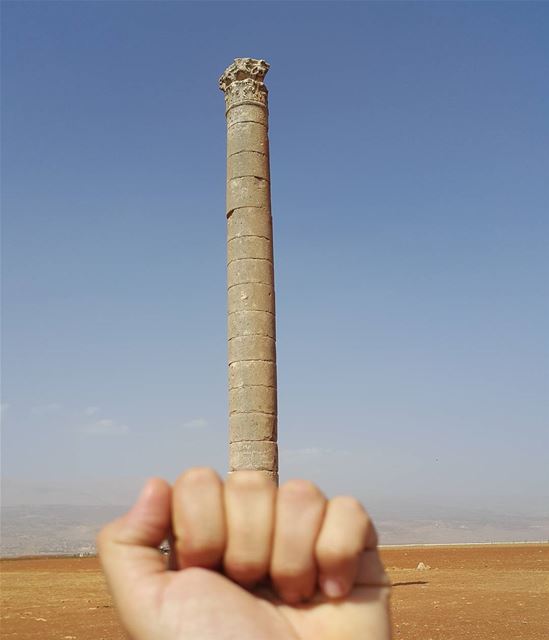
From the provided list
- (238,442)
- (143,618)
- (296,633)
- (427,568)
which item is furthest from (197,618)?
(427,568)

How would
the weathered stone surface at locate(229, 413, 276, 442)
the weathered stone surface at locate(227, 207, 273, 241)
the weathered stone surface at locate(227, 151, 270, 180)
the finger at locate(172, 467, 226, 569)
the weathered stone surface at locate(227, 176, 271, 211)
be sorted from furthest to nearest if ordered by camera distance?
the weathered stone surface at locate(227, 151, 270, 180) < the weathered stone surface at locate(227, 176, 271, 211) < the weathered stone surface at locate(227, 207, 273, 241) < the weathered stone surface at locate(229, 413, 276, 442) < the finger at locate(172, 467, 226, 569)

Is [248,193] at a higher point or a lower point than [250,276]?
higher

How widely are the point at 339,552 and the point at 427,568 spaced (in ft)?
73.4

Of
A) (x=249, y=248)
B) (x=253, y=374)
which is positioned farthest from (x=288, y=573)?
(x=249, y=248)

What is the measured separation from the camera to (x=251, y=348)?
38.9ft

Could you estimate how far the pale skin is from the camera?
1.39 meters

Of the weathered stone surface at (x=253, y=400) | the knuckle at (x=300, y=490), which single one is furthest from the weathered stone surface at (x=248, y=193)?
the knuckle at (x=300, y=490)

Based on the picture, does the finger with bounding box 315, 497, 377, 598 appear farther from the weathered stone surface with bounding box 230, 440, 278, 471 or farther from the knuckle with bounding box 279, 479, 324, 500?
the weathered stone surface with bounding box 230, 440, 278, 471

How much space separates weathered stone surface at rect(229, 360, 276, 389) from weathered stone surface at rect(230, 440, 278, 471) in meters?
0.91

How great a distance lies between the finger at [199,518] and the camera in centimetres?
138

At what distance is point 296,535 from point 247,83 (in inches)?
476

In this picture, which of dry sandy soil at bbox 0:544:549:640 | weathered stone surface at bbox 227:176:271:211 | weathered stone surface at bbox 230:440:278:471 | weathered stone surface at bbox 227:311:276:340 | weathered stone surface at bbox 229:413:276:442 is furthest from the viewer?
weathered stone surface at bbox 227:176:271:211

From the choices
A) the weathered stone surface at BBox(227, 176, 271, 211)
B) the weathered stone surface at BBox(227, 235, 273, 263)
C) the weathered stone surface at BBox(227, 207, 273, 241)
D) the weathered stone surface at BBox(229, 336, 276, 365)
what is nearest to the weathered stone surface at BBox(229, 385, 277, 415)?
the weathered stone surface at BBox(229, 336, 276, 365)

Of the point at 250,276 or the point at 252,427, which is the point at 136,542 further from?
the point at 250,276
